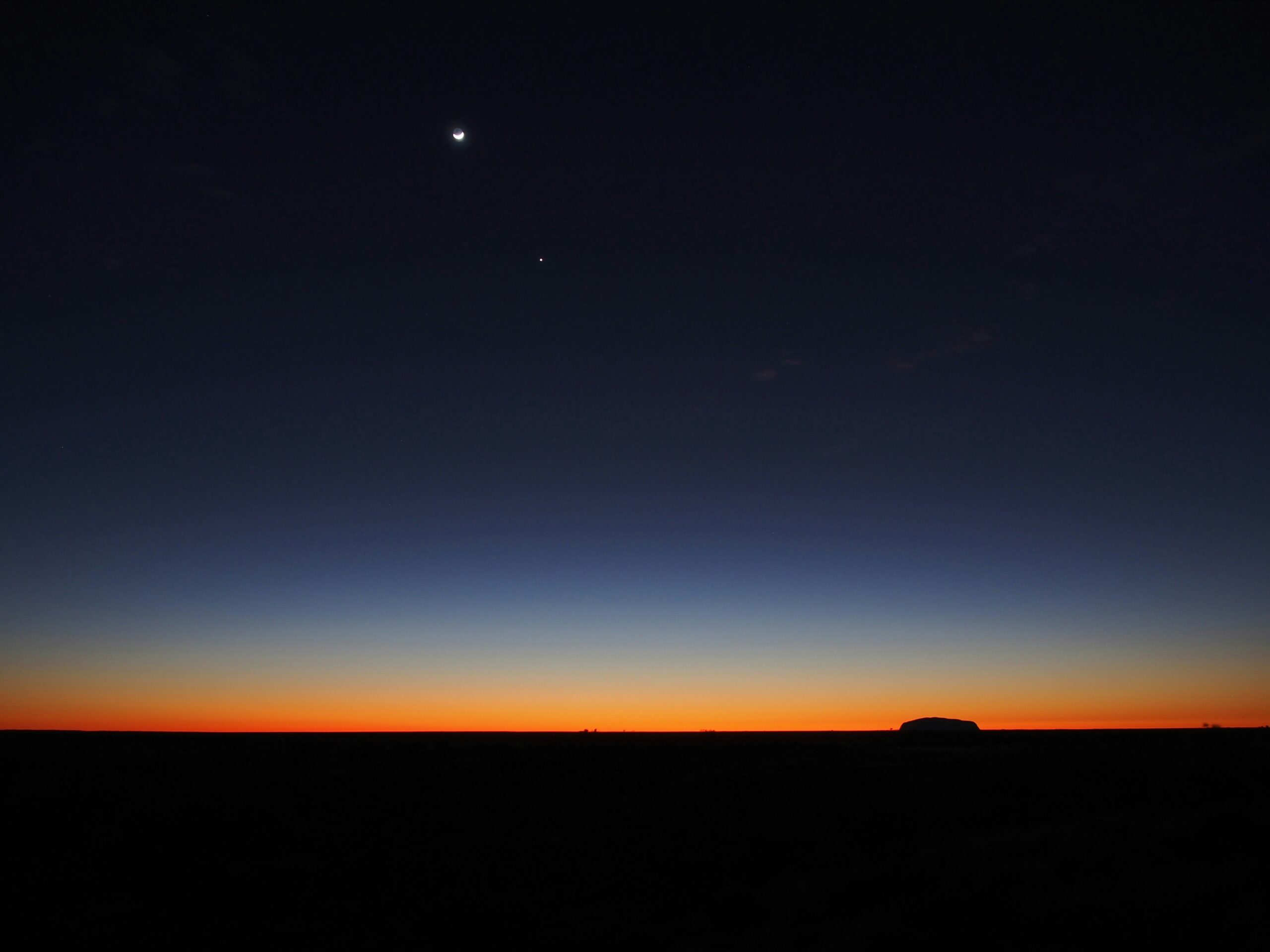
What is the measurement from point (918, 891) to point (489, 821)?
1776cm

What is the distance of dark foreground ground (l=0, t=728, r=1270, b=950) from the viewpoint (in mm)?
13578

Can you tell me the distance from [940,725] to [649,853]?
125789 mm

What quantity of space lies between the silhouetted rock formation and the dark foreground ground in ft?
303

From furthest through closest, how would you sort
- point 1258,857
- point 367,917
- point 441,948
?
point 367,917
point 441,948
point 1258,857

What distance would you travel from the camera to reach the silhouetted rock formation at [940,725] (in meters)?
130

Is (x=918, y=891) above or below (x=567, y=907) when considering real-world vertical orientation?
above

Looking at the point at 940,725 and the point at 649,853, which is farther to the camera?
the point at 940,725

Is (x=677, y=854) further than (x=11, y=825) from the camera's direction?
No

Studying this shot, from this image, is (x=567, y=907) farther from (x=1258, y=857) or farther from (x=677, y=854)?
(x=1258, y=857)

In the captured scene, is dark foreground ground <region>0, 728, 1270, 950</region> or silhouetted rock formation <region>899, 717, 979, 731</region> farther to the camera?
silhouetted rock formation <region>899, 717, 979, 731</region>

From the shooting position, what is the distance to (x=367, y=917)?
17.4 m

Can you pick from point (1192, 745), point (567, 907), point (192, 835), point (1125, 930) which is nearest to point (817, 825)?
point (567, 907)

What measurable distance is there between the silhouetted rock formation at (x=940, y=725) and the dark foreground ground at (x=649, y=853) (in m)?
92.2

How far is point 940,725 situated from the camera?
437 ft
